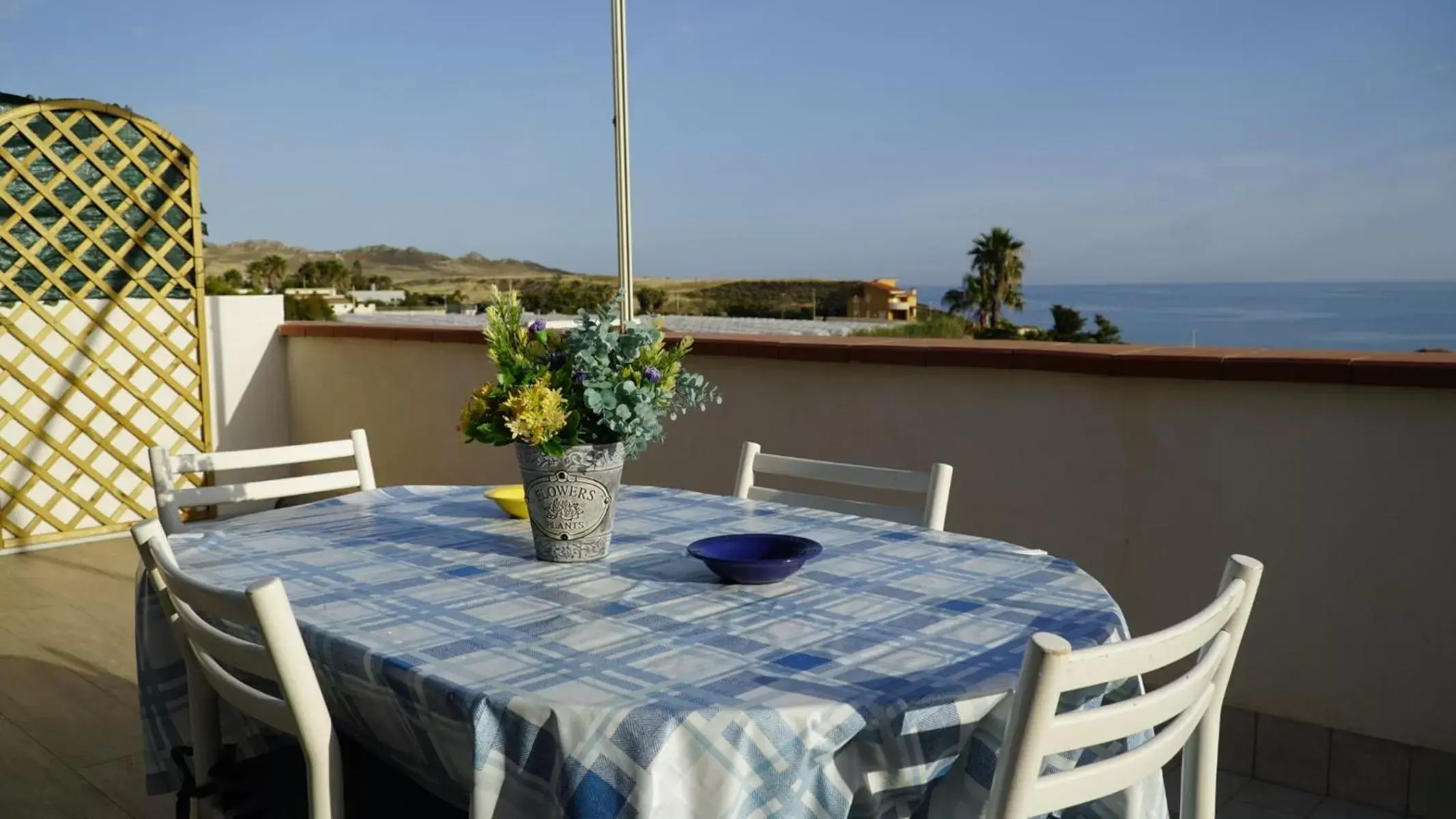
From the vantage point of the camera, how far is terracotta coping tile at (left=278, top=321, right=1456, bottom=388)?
2.17m

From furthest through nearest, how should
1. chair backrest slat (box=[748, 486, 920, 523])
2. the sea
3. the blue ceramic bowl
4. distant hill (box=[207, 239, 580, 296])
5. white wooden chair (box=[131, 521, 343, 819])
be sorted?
the sea < distant hill (box=[207, 239, 580, 296]) < chair backrest slat (box=[748, 486, 920, 523]) < the blue ceramic bowl < white wooden chair (box=[131, 521, 343, 819])

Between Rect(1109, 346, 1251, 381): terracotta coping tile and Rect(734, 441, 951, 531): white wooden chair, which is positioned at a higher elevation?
Rect(1109, 346, 1251, 381): terracotta coping tile

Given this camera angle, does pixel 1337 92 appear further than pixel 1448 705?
Yes

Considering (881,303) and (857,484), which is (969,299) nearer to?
(881,303)

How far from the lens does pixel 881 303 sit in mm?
20359

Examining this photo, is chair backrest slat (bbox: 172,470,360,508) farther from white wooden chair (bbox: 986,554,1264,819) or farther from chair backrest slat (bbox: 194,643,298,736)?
white wooden chair (bbox: 986,554,1264,819)

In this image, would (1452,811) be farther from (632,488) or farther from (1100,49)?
(1100,49)

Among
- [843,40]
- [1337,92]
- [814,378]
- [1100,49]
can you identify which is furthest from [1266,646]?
[1337,92]

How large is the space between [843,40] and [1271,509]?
857 inches

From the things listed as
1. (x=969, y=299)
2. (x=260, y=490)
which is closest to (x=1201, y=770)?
(x=260, y=490)

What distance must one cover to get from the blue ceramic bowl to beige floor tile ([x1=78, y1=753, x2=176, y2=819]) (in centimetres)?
138

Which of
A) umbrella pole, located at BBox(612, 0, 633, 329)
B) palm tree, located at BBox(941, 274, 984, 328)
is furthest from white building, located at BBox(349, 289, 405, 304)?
palm tree, located at BBox(941, 274, 984, 328)

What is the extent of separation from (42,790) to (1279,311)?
145ft

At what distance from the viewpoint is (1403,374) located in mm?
2145
